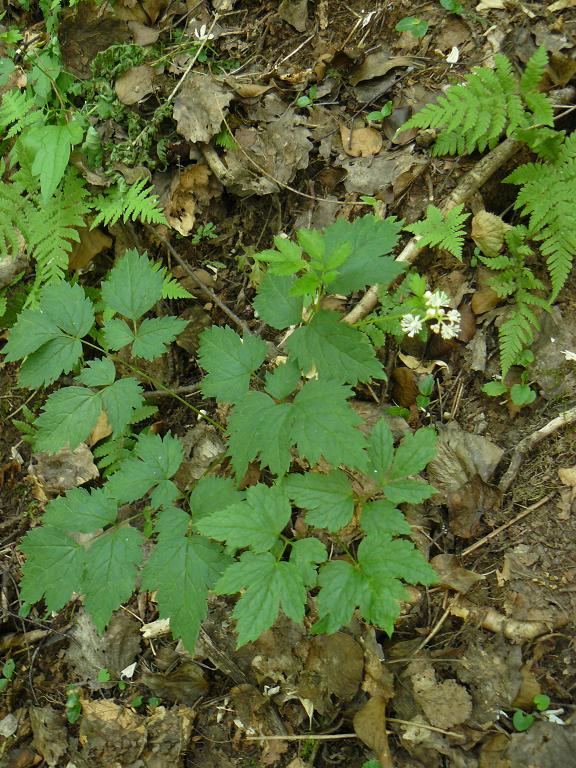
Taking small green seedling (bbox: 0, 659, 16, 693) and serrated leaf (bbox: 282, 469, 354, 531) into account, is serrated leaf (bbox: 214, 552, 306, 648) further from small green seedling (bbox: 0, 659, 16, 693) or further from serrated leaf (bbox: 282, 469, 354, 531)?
small green seedling (bbox: 0, 659, 16, 693)

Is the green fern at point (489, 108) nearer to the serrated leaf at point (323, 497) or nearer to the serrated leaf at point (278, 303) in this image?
the serrated leaf at point (278, 303)

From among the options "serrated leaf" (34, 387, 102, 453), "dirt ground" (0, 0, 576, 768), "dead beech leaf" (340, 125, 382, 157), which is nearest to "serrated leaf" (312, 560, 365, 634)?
"dirt ground" (0, 0, 576, 768)

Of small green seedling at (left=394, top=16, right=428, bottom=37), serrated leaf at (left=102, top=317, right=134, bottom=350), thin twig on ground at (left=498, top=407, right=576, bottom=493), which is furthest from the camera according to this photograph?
small green seedling at (left=394, top=16, right=428, bottom=37)

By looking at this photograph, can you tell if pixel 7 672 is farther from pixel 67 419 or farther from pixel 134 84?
pixel 134 84

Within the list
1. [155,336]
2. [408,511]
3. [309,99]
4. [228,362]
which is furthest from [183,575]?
[309,99]

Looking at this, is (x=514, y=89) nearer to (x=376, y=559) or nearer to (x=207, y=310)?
(x=207, y=310)
